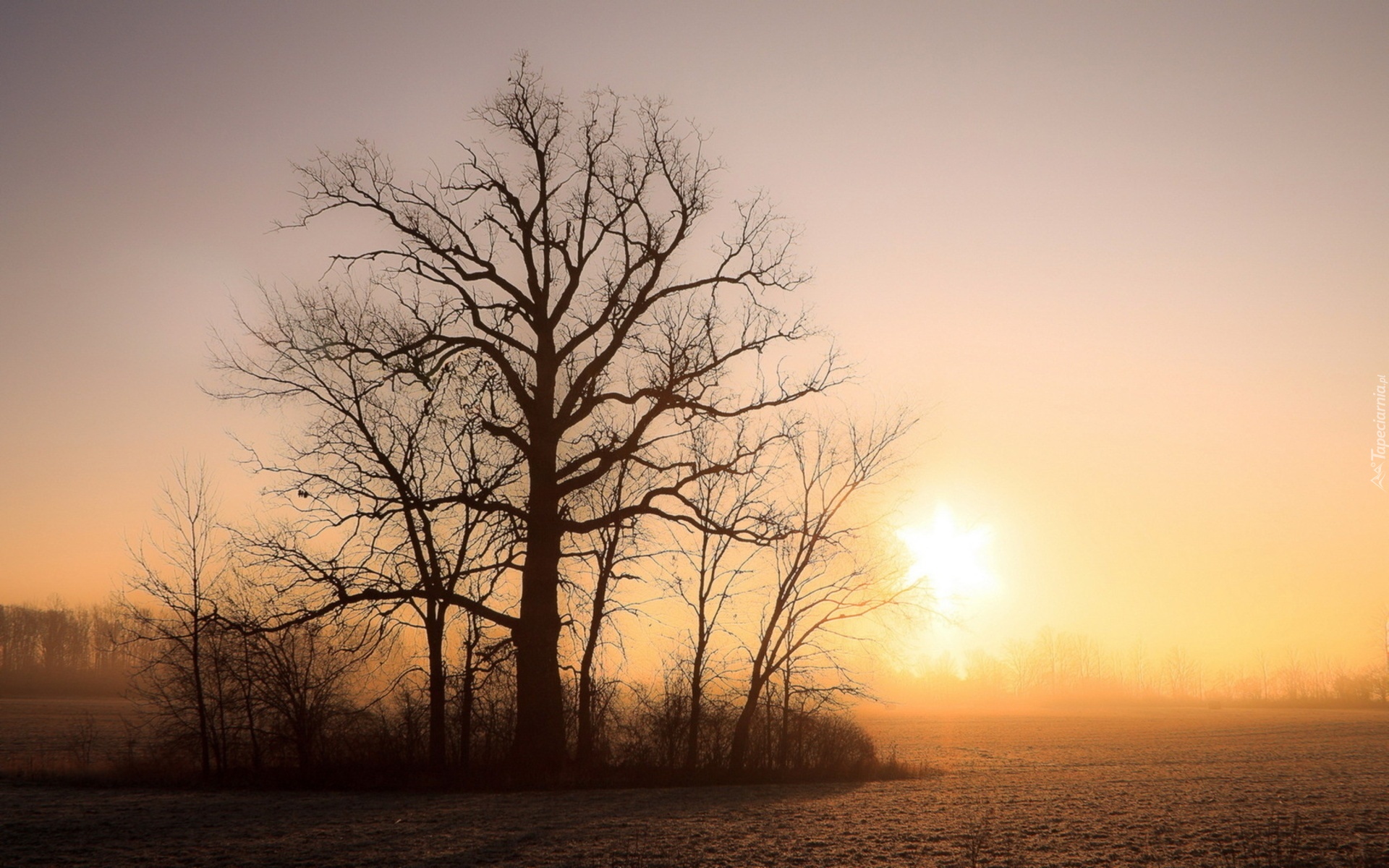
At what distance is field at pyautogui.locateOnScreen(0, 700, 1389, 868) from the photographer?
12.0 m

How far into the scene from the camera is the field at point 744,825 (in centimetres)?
1201

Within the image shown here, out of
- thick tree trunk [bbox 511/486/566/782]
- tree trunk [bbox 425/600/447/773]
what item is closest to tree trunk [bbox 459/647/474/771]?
tree trunk [bbox 425/600/447/773]

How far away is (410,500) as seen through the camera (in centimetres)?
1847

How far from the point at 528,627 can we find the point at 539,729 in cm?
219

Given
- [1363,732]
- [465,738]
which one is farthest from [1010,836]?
[1363,732]

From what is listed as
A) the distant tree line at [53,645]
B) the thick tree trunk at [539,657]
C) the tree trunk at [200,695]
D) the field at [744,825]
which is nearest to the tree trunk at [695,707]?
the field at [744,825]

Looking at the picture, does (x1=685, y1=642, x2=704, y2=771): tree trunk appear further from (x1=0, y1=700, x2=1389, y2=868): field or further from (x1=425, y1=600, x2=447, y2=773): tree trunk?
(x1=425, y1=600, x2=447, y2=773): tree trunk

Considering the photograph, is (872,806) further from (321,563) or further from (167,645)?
(167,645)

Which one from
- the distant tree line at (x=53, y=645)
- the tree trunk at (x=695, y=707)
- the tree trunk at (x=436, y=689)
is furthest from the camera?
the distant tree line at (x=53, y=645)

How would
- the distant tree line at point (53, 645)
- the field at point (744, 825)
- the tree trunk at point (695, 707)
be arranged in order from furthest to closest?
the distant tree line at point (53, 645) → the tree trunk at point (695, 707) → the field at point (744, 825)

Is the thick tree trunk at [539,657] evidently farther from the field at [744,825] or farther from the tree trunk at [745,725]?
the tree trunk at [745,725]

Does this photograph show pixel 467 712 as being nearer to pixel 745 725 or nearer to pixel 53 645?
pixel 745 725

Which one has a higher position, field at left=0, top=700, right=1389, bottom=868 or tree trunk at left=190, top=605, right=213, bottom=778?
tree trunk at left=190, top=605, right=213, bottom=778

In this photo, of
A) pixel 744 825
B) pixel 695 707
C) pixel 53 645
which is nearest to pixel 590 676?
pixel 695 707
